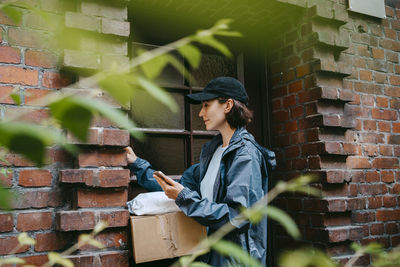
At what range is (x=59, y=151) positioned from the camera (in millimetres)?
1685

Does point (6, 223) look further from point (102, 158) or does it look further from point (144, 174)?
point (144, 174)

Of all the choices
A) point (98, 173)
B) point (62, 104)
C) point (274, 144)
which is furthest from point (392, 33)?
point (62, 104)

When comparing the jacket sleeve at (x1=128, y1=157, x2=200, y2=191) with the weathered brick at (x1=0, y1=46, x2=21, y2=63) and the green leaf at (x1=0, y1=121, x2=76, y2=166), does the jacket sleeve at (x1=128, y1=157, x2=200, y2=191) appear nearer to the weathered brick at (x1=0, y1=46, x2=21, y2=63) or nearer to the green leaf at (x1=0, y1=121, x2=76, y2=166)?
the weathered brick at (x1=0, y1=46, x2=21, y2=63)

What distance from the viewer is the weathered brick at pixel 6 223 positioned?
1529 millimetres

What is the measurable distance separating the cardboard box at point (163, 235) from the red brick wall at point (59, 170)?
91mm

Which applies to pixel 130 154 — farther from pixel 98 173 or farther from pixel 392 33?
pixel 392 33

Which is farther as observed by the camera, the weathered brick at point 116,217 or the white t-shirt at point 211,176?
the white t-shirt at point 211,176

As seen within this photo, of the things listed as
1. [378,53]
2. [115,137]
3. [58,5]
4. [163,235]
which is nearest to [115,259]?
[163,235]

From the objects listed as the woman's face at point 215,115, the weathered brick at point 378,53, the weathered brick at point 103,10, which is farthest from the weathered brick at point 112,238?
the weathered brick at point 378,53

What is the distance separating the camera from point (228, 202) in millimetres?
1639

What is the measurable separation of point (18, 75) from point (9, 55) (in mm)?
100

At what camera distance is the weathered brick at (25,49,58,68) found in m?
1.66

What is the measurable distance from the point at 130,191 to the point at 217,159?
58 cm

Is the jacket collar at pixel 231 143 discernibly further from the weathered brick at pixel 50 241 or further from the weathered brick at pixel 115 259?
the weathered brick at pixel 50 241
